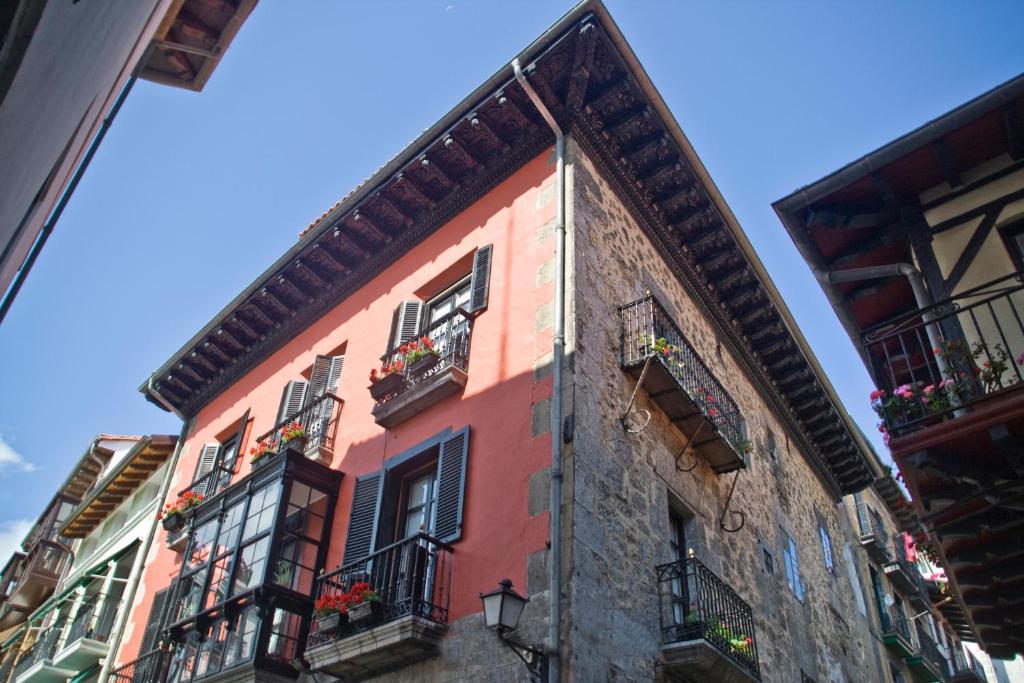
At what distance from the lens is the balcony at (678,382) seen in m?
10.6

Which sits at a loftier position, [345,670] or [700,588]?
[700,588]

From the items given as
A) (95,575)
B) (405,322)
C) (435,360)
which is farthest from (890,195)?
(95,575)

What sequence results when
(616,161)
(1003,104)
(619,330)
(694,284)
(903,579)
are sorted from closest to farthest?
(1003,104)
(619,330)
(616,161)
(694,284)
(903,579)

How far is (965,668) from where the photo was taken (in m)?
24.4

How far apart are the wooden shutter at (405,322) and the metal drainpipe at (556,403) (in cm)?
290

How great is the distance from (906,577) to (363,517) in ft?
55.7

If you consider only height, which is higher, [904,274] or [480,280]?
[480,280]

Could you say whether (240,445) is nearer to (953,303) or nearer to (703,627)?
(703,627)

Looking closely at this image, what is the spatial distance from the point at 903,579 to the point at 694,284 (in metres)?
12.1

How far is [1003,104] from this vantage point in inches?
323

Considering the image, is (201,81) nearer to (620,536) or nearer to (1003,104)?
(620,536)

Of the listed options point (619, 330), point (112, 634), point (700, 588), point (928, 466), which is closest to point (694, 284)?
point (619, 330)

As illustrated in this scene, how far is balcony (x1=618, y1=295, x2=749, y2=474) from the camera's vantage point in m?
10.6

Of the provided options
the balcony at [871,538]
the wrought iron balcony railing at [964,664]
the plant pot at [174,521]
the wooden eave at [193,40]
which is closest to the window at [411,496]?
the plant pot at [174,521]
